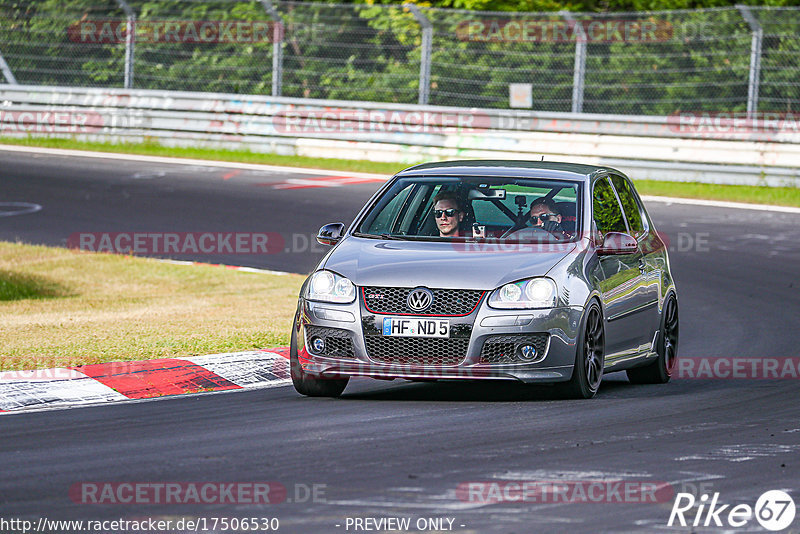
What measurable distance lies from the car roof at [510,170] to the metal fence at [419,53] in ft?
43.5

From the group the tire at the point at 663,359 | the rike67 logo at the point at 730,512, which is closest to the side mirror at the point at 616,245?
the tire at the point at 663,359

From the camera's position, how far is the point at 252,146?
90.2 ft

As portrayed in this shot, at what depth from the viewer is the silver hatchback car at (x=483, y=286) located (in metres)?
8.68

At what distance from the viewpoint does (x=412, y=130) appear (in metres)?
25.4

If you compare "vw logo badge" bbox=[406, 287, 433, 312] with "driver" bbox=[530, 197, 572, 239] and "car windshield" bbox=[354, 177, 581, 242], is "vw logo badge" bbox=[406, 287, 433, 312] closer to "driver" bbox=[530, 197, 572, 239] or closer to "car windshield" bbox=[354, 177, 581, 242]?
"car windshield" bbox=[354, 177, 581, 242]

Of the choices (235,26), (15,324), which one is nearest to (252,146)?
(235,26)

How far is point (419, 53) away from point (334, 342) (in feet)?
56.8

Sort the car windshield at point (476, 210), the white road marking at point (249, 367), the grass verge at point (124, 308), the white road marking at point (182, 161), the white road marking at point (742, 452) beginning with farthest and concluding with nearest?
the white road marking at point (182, 161)
the grass verge at point (124, 308)
the white road marking at point (249, 367)
the car windshield at point (476, 210)
the white road marking at point (742, 452)

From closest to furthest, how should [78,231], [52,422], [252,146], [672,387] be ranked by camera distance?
[52,422] → [672,387] → [78,231] → [252,146]

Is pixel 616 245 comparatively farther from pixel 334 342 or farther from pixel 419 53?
pixel 419 53

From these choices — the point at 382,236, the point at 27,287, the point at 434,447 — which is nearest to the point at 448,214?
the point at 382,236

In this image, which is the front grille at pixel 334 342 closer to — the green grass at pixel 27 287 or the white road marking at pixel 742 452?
the white road marking at pixel 742 452

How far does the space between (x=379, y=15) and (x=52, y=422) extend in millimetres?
18881

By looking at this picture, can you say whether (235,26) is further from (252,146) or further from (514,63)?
(514,63)
